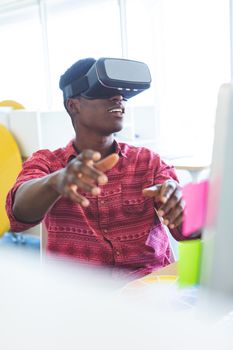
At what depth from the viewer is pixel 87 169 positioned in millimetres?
691

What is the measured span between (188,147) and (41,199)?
3070 mm

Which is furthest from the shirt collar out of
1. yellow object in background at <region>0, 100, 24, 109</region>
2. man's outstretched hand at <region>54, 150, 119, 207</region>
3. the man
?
yellow object in background at <region>0, 100, 24, 109</region>

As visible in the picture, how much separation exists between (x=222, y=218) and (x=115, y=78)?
0.80 meters

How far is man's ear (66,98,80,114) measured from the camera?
130cm

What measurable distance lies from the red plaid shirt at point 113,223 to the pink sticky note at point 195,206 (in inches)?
27.7

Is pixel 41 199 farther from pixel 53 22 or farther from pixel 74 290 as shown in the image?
pixel 53 22

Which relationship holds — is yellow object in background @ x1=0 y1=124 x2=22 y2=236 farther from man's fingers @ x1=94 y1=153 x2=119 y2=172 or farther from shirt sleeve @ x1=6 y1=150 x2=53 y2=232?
man's fingers @ x1=94 y1=153 x2=119 y2=172

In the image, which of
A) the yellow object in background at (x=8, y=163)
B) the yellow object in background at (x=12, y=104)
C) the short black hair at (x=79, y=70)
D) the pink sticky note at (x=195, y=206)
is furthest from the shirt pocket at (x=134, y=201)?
the yellow object in background at (x=12, y=104)

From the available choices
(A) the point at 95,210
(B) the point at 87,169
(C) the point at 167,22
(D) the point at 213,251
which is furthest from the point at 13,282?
(C) the point at 167,22

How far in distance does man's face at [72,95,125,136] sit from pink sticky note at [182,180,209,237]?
0.78 metres

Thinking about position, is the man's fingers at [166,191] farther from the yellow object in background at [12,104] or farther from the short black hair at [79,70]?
the yellow object in background at [12,104]

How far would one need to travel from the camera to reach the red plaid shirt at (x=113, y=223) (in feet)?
3.82

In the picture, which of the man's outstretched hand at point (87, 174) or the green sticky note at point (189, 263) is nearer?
the green sticky note at point (189, 263)

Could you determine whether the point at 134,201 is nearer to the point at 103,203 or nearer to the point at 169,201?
the point at 103,203
